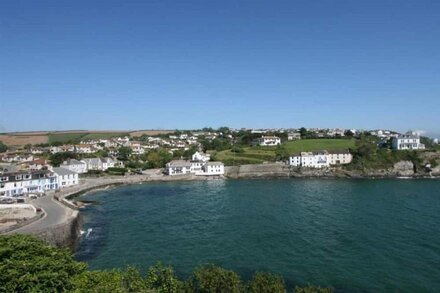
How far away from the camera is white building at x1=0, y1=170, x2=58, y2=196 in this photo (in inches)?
1875

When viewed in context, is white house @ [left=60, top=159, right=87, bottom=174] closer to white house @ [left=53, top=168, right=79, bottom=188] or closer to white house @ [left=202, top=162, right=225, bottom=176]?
white house @ [left=53, top=168, right=79, bottom=188]

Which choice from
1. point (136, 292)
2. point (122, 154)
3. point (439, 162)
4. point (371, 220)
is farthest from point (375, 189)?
point (122, 154)

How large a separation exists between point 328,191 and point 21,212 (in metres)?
37.9

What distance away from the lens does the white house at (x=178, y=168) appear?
73.6 metres

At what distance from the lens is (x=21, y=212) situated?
112 ft

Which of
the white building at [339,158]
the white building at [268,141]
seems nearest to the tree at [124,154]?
the white building at [268,141]

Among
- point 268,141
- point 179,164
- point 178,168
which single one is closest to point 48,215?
point 178,168

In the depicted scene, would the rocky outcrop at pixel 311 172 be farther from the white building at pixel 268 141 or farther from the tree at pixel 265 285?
the tree at pixel 265 285

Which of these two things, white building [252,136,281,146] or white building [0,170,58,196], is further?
white building [252,136,281,146]

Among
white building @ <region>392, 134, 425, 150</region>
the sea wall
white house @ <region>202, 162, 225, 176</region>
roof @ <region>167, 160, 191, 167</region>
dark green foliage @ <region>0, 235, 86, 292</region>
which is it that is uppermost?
white building @ <region>392, 134, 425, 150</region>

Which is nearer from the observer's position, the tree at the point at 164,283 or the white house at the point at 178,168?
the tree at the point at 164,283

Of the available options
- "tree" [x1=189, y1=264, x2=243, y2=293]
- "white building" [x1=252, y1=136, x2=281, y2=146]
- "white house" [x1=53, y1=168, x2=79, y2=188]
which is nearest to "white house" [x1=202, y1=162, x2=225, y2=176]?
"white house" [x1=53, y1=168, x2=79, y2=188]

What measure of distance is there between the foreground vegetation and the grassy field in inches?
2496

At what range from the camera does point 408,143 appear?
86.1m
